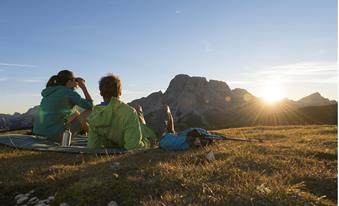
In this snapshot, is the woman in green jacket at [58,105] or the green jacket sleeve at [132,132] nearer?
the green jacket sleeve at [132,132]

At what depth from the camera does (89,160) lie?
412 inches

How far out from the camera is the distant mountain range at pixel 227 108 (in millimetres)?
99625

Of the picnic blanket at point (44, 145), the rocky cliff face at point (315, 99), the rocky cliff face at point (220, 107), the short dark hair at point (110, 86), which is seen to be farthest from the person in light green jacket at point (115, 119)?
the rocky cliff face at point (315, 99)

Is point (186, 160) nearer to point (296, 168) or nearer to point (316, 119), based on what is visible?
point (296, 168)

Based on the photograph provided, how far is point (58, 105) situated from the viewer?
1541 cm

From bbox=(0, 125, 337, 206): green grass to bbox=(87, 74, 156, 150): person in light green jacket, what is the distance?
66.5 inches

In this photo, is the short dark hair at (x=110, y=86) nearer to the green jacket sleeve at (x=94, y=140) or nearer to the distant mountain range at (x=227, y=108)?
the green jacket sleeve at (x=94, y=140)

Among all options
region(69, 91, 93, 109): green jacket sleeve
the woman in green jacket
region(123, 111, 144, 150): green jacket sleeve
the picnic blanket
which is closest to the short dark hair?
region(123, 111, 144, 150): green jacket sleeve

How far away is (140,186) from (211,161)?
9.14ft

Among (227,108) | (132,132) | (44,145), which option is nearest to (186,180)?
(132,132)

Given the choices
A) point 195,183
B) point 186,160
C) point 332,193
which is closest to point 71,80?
point 186,160

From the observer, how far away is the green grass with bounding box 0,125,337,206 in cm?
582

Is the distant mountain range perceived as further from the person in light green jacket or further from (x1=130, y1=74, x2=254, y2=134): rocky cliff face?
the person in light green jacket

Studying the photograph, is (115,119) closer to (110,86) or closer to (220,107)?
(110,86)
